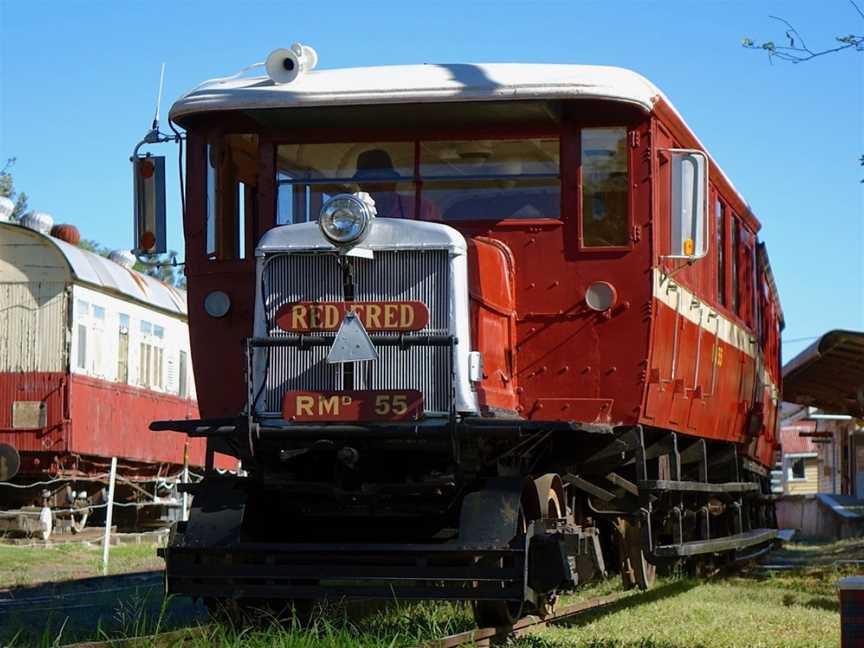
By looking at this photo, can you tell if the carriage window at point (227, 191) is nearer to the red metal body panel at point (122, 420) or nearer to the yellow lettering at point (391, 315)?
the yellow lettering at point (391, 315)

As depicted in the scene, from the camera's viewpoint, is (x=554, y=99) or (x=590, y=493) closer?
(x=554, y=99)

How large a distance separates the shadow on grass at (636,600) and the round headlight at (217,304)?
3035 millimetres

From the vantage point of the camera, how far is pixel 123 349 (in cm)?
2573

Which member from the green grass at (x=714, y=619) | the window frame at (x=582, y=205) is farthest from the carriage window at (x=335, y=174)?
the green grass at (x=714, y=619)

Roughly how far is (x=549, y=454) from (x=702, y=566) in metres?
5.75

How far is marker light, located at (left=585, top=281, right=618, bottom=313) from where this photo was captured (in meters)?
9.60

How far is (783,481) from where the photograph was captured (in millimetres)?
56375

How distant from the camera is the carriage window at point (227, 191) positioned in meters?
9.97

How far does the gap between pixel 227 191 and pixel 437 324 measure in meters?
2.15

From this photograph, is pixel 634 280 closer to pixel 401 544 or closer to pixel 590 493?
pixel 590 493

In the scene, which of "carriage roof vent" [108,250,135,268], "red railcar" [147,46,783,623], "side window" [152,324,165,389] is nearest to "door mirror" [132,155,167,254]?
"red railcar" [147,46,783,623]

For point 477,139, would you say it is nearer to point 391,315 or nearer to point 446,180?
point 446,180

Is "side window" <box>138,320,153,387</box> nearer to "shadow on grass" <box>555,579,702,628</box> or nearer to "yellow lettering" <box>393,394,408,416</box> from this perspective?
"shadow on grass" <box>555,579,702,628</box>

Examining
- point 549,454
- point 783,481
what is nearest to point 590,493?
point 549,454
